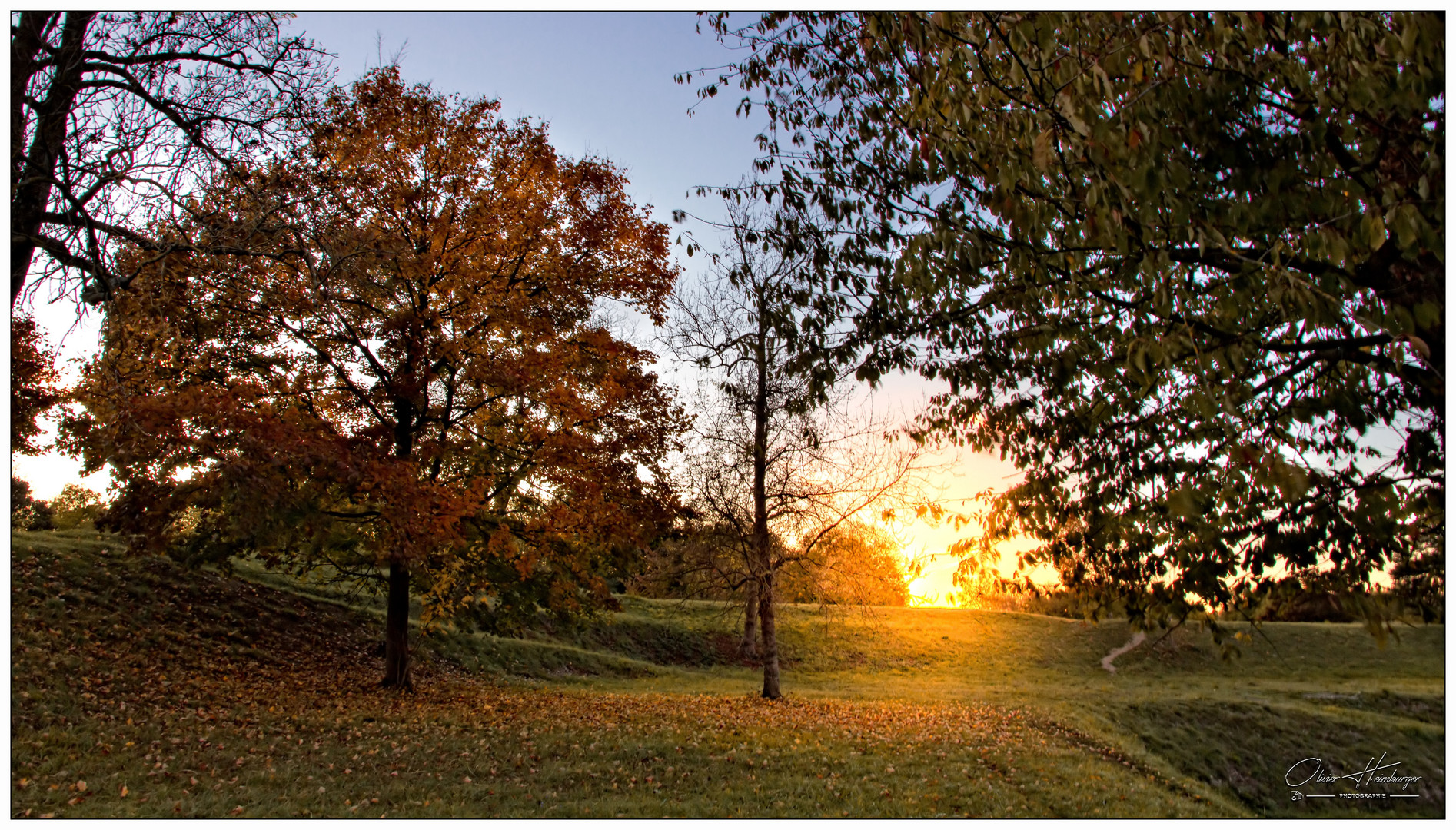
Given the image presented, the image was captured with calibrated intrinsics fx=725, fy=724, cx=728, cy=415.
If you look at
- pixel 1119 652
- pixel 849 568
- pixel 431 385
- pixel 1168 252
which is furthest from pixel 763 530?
pixel 1119 652

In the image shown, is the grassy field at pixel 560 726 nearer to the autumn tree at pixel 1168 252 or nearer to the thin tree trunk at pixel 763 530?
the thin tree trunk at pixel 763 530

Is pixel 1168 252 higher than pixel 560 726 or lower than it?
higher

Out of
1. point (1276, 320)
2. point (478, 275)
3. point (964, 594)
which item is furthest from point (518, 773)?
point (1276, 320)

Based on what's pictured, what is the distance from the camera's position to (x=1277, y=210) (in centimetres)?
402

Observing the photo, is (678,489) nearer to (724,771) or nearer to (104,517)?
→ (724,771)

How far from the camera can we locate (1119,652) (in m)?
32.1

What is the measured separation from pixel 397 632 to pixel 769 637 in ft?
25.8

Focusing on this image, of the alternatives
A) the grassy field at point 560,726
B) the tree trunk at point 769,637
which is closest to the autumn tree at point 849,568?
the tree trunk at point 769,637

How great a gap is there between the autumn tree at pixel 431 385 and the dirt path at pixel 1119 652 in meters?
24.4

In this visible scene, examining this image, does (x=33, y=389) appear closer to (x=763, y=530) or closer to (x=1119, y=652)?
(x=763, y=530)

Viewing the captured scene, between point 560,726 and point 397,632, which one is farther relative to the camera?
point 397,632

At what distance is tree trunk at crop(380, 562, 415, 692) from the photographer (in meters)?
A: 13.9

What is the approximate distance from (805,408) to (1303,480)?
4.28m

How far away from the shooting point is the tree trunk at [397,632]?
→ 13.9 metres
